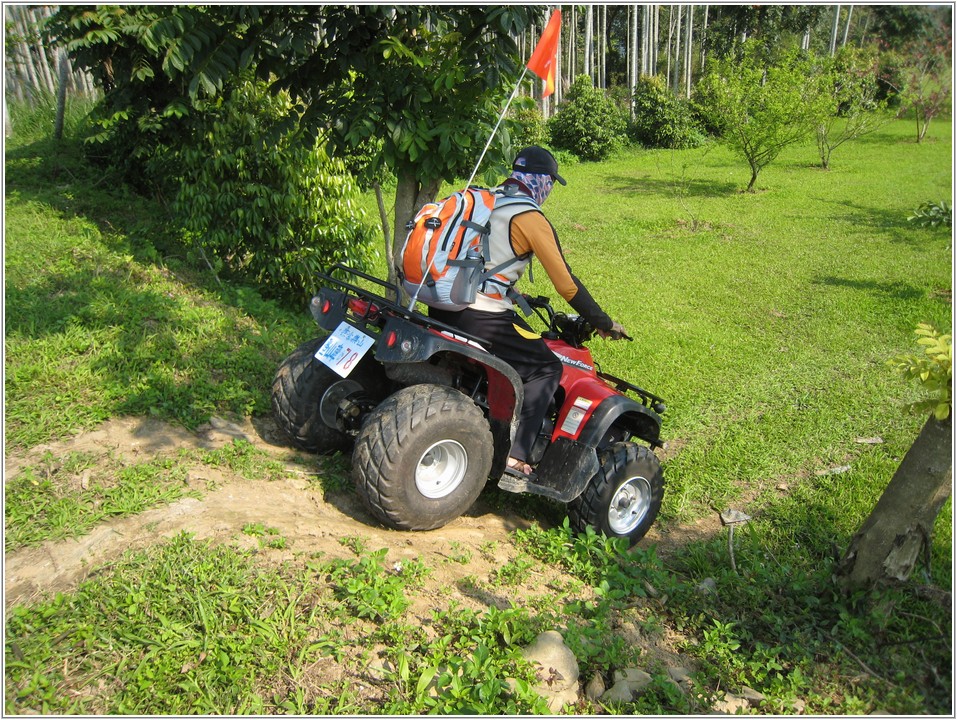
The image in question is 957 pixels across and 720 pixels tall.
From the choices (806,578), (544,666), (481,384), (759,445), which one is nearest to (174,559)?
(544,666)

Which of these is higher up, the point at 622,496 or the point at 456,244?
the point at 456,244

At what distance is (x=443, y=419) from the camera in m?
3.59

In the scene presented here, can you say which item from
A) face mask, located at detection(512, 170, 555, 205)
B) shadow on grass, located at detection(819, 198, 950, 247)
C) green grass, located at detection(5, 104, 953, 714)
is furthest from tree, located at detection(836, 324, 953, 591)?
shadow on grass, located at detection(819, 198, 950, 247)

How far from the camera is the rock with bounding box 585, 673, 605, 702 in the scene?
277 centimetres

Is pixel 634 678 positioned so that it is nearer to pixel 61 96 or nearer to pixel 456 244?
pixel 456 244

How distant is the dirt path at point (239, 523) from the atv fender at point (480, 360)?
586 mm

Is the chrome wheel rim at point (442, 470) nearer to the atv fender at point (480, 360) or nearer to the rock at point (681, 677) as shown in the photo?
the atv fender at point (480, 360)

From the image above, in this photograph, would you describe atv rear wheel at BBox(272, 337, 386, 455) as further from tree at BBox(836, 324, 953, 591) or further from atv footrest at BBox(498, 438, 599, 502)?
tree at BBox(836, 324, 953, 591)

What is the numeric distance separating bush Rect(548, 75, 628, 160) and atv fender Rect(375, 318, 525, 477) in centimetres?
2069

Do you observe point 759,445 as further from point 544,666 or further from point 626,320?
point 544,666

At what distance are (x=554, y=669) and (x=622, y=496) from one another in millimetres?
1725

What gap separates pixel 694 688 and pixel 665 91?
26.1 m

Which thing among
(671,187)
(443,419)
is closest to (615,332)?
(443,419)

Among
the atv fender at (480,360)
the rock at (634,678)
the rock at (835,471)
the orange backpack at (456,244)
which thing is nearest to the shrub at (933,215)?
the rock at (835,471)
